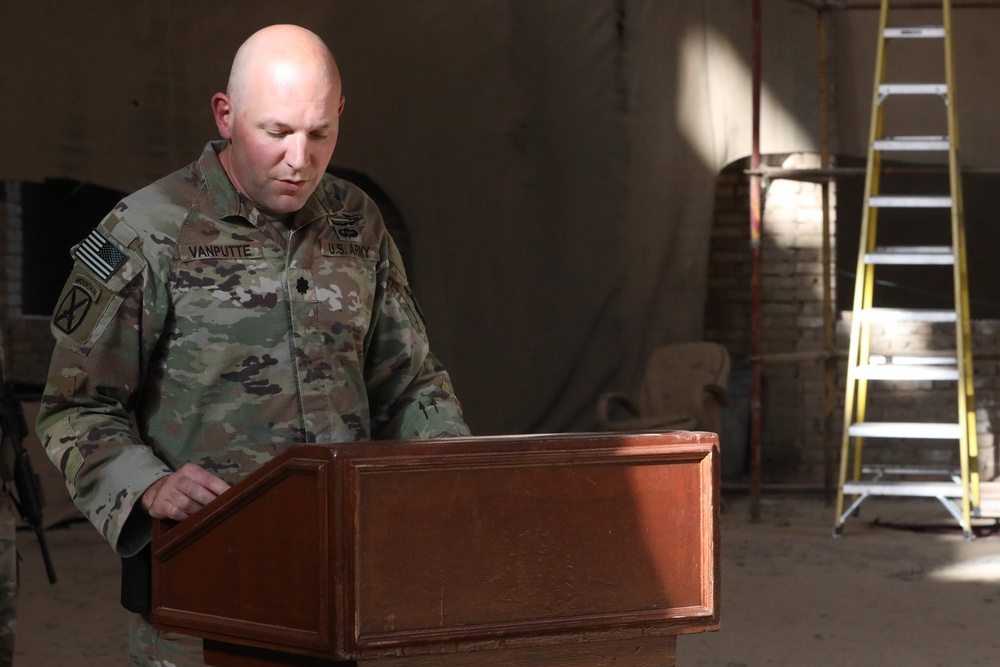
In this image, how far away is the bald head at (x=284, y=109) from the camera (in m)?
1.44

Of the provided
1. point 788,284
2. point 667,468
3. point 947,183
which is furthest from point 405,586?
point 947,183

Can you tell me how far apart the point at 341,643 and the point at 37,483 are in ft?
13.5

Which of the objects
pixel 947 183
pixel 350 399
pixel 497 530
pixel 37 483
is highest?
pixel 947 183

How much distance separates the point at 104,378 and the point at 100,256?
136mm

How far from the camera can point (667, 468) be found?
126cm

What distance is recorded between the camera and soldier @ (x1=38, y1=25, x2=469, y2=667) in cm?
144

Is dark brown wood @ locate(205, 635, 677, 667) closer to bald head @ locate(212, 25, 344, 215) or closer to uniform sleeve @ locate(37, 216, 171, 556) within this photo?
uniform sleeve @ locate(37, 216, 171, 556)

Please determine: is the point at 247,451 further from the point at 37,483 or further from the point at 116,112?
the point at 116,112

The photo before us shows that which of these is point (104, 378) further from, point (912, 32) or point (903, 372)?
point (912, 32)

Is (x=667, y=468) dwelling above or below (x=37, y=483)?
above

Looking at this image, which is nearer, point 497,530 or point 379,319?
point 497,530

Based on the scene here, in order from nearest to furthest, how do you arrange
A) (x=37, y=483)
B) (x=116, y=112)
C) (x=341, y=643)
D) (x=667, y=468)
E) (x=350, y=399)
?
(x=341, y=643)
(x=667, y=468)
(x=350, y=399)
(x=37, y=483)
(x=116, y=112)

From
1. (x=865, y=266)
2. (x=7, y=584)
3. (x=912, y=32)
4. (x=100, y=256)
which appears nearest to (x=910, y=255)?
(x=865, y=266)

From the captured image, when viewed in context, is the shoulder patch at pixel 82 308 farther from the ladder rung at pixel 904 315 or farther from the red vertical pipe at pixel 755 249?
the red vertical pipe at pixel 755 249
